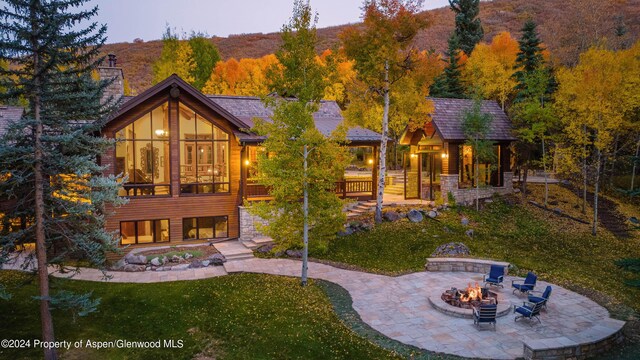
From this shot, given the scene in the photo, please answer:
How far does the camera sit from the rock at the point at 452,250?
Result: 57.7 feet

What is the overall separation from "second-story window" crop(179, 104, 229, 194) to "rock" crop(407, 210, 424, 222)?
9620mm

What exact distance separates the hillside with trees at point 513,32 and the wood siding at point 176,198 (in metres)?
31.3

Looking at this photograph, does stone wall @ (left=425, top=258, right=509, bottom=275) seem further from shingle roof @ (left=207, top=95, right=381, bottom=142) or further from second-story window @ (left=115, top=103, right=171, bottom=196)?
second-story window @ (left=115, top=103, right=171, bottom=196)

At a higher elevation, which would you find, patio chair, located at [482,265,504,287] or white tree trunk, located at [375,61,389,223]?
white tree trunk, located at [375,61,389,223]

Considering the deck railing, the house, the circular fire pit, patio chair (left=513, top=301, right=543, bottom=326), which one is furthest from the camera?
the house

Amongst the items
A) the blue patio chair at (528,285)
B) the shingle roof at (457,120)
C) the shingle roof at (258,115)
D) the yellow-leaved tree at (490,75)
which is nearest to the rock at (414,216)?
the shingle roof at (258,115)

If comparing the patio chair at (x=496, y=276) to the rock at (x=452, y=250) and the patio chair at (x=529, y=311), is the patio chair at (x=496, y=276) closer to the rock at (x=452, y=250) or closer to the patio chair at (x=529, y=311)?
the patio chair at (x=529, y=311)

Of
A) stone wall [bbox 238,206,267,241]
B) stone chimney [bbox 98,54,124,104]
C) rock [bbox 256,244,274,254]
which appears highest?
stone chimney [bbox 98,54,124,104]

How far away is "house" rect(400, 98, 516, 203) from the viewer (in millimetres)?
24375

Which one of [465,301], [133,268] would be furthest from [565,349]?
[133,268]

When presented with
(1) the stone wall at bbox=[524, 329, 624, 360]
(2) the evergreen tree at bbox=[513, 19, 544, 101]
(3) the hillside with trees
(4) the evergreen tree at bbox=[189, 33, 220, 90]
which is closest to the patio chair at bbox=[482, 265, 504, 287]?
(1) the stone wall at bbox=[524, 329, 624, 360]

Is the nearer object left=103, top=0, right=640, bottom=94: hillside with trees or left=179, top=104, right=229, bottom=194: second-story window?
left=179, top=104, right=229, bottom=194: second-story window

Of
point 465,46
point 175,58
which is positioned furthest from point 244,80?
point 465,46

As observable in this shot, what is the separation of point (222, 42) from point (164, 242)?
325 ft
